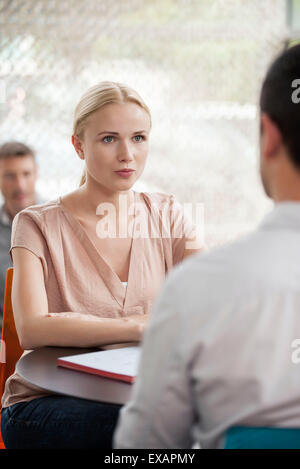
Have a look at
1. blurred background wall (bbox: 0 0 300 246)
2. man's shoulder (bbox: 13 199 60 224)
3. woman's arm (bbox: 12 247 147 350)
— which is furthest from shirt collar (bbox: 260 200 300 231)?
blurred background wall (bbox: 0 0 300 246)

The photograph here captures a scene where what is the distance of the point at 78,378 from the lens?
1.29 meters

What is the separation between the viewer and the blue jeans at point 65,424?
1349 mm

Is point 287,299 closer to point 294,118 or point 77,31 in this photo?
point 294,118

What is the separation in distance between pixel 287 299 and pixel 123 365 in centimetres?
58

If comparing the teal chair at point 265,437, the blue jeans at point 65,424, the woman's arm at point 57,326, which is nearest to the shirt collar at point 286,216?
the teal chair at point 265,437

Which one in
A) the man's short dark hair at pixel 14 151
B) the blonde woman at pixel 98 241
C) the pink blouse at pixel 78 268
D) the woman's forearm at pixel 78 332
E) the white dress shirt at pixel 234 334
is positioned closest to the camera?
the white dress shirt at pixel 234 334

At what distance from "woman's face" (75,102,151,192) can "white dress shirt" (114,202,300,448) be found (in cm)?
102

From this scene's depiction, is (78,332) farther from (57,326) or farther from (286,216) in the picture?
(286,216)

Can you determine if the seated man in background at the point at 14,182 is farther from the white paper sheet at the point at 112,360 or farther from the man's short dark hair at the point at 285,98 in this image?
the man's short dark hair at the point at 285,98

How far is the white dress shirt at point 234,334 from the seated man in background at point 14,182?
2522mm

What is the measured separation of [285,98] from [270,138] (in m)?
0.06

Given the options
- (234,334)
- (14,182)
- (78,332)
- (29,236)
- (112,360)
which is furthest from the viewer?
(14,182)

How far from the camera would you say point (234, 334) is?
0.81 m

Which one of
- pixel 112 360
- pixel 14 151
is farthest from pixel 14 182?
pixel 112 360
